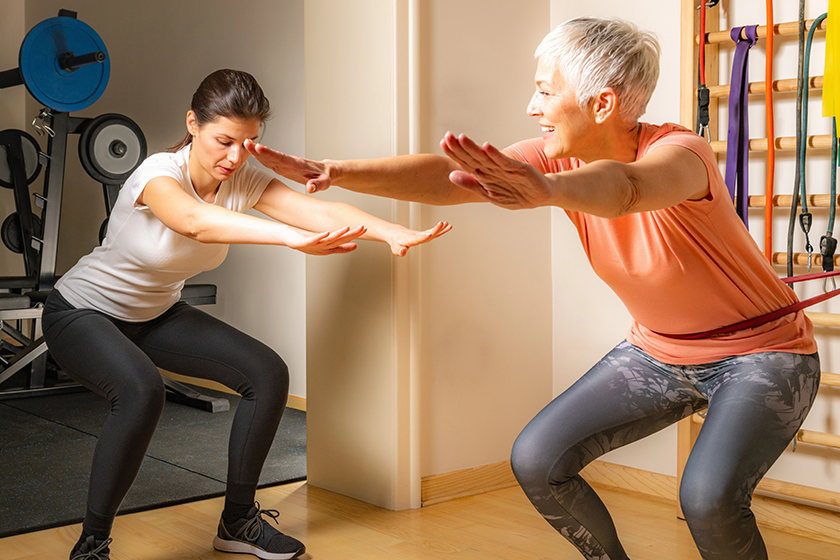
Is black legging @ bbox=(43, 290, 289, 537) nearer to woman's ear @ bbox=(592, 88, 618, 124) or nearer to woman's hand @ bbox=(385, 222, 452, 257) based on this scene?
woman's hand @ bbox=(385, 222, 452, 257)

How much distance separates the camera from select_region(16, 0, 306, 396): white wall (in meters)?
3.70

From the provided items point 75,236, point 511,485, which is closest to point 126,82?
point 75,236

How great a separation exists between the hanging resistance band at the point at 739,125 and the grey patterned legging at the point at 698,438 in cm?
75

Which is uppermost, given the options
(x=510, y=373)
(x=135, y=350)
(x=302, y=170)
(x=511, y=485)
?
(x=302, y=170)

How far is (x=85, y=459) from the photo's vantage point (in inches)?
109

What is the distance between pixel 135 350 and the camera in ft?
5.94

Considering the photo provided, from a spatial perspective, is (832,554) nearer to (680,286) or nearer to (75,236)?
(680,286)

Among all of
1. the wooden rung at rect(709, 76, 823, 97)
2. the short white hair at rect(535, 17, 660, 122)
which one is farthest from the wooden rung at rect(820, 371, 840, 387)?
the short white hair at rect(535, 17, 660, 122)

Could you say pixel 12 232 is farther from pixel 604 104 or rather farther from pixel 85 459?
Answer: pixel 604 104

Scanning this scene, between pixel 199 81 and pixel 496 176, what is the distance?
3.71 m

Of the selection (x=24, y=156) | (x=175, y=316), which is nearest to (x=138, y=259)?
(x=175, y=316)

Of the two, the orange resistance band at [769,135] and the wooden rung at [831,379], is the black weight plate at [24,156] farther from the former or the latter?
the wooden rung at [831,379]

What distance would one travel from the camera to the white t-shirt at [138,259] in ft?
6.13

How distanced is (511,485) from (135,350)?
1406 mm
